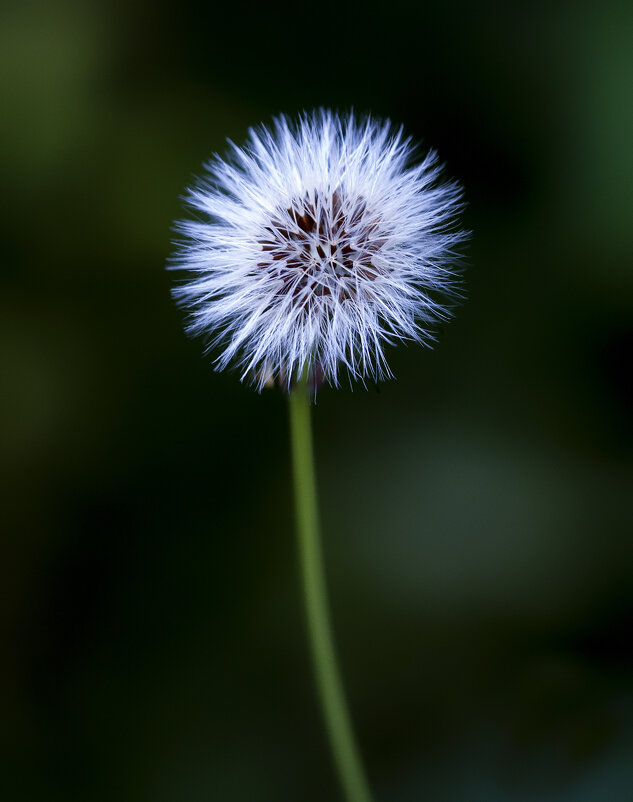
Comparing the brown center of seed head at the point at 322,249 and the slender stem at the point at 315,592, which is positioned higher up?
the brown center of seed head at the point at 322,249

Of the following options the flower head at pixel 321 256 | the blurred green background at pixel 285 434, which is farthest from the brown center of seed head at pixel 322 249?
the blurred green background at pixel 285 434

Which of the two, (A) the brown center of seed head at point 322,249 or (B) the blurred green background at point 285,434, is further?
(B) the blurred green background at point 285,434

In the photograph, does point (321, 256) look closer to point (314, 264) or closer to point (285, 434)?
point (314, 264)

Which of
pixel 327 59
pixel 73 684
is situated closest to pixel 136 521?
pixel 73 684

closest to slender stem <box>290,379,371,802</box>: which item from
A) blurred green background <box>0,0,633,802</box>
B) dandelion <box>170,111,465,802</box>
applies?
dandelion <box>170,111,465,802</box>

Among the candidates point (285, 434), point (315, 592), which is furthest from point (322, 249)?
point (285, 434)

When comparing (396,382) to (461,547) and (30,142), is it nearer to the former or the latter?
(461,547)

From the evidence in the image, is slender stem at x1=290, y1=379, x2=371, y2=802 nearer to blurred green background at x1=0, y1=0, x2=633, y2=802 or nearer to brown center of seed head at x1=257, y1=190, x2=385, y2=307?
brown center of seed head at x1=257, y1=190, x2=385, y2=307

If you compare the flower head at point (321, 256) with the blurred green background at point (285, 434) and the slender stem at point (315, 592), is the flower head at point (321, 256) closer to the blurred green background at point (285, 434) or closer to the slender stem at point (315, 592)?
the slender stem at point (315, 592)
